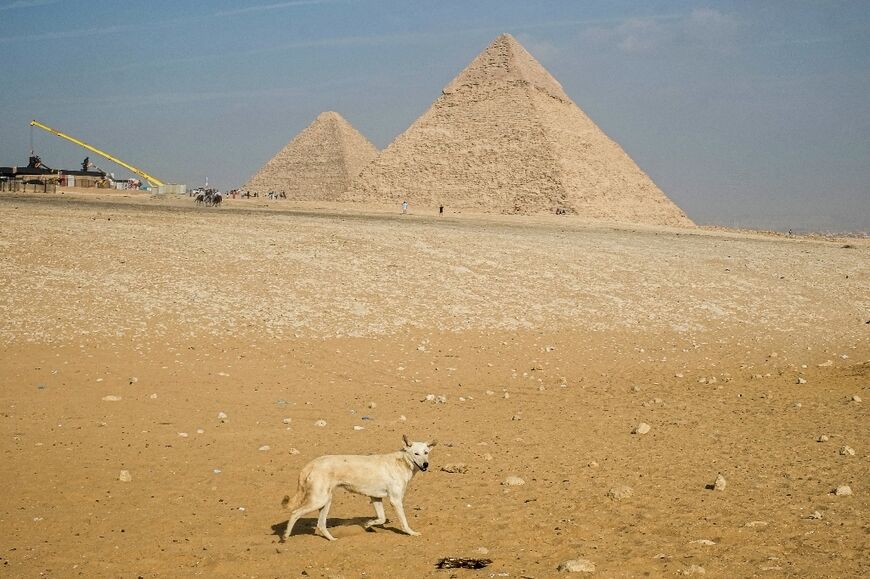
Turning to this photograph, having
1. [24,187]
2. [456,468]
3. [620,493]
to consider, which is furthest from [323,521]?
[24,187]

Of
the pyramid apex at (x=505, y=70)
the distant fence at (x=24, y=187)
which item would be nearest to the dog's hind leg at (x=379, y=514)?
the distant fence at (x=24, y=187)

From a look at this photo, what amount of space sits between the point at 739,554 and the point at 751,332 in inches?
435

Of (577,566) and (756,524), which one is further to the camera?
(756,524)

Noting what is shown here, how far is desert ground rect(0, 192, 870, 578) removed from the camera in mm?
5922

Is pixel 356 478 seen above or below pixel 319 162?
below

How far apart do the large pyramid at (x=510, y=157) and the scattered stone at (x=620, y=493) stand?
79.7 m

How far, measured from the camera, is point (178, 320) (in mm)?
12945

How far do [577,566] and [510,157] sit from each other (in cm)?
10000

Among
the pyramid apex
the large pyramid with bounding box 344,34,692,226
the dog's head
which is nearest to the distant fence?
the dog's head

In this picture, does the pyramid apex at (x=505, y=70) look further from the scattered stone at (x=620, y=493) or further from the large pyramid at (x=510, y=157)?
the scattered stone at (x=620, y=493)

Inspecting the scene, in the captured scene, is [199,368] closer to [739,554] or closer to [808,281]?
[739,554]

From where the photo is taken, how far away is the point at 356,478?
604cm

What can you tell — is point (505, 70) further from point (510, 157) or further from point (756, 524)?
point (756, 524)

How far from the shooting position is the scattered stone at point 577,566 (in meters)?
5.36
